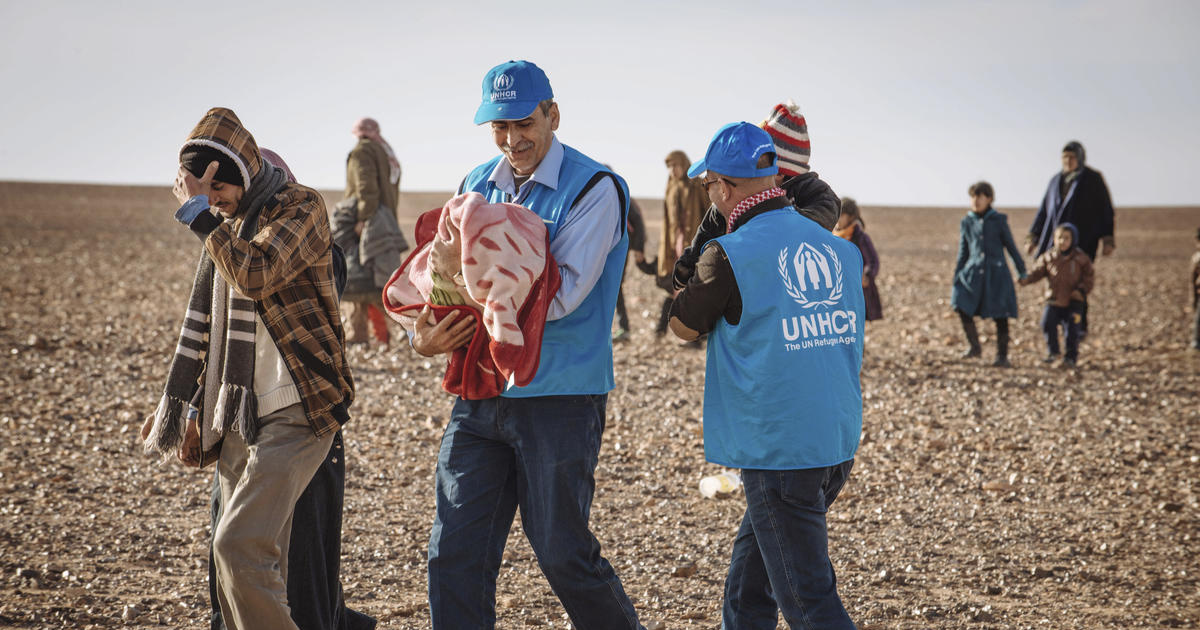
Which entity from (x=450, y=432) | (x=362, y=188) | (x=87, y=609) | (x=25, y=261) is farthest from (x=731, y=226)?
(x=25, y=261)

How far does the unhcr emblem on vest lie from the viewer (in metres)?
3.47

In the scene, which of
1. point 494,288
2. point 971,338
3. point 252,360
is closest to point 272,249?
point 252,360

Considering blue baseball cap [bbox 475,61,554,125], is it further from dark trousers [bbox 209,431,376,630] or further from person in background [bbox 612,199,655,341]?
person in background [bbox 612,199,655,341]

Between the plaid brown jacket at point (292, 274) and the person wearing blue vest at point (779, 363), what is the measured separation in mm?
1217

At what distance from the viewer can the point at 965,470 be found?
7676 mm

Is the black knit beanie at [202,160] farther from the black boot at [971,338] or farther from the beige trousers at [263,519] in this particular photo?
the black boot at [971,338]

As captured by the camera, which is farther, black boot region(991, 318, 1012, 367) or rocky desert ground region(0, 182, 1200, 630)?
A: black boot region(991, 318, 1012, 367)

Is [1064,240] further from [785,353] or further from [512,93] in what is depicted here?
[512,93]

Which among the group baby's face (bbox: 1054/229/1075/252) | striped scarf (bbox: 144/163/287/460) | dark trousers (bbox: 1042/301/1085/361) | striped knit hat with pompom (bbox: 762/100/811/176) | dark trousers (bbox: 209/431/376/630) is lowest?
dark trousers (bbox: 209/431/376/630)

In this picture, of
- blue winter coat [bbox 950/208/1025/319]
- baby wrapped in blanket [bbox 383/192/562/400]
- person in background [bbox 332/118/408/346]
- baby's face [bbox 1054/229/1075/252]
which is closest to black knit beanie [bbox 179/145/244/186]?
baby wrapped in blanket [bbox 383/192/562/400]


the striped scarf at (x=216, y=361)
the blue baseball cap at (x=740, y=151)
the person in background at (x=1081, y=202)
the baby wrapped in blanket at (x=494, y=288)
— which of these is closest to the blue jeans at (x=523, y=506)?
the baby wrapped in blanket at (x=494, y=288)

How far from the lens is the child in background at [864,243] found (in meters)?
10.4

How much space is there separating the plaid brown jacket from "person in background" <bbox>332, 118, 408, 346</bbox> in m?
7.04

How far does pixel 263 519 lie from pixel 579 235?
141cm
